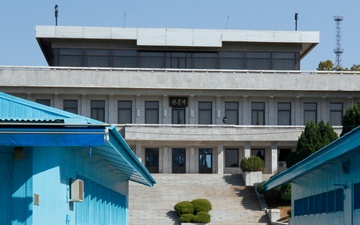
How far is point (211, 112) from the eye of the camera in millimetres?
70000

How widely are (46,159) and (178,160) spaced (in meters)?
54.3

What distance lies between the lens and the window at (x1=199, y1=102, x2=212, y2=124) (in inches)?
2756

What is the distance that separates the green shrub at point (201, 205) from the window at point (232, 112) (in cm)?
1692

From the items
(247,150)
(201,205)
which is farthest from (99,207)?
(247,150)

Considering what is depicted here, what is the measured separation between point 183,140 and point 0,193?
53.5 meters

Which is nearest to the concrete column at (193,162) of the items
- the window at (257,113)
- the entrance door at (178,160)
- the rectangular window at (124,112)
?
the entrance door at (178,160)

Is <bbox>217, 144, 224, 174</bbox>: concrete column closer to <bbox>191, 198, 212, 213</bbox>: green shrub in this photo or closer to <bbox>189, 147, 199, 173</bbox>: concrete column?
<bbox>189, 147, 199, 173</bbox>: concrete column

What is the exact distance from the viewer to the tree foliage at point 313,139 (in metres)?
59.2

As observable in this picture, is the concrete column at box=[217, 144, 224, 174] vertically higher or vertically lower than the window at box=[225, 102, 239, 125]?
lower

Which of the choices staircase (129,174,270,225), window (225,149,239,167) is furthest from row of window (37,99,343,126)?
staircase (129,174,270,225)

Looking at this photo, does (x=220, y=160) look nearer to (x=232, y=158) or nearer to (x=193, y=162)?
(x=232, y=158)

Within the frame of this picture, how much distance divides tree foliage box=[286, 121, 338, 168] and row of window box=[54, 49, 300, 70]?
1179 centimetres

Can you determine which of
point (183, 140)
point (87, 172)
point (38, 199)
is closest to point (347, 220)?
point (87, 172)

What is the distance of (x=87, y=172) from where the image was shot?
20.6 metres
